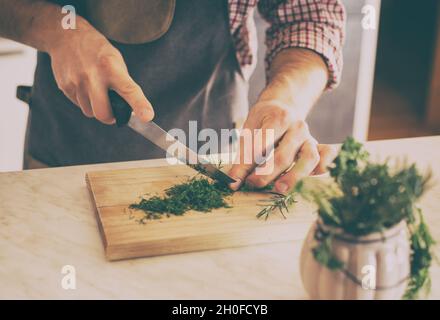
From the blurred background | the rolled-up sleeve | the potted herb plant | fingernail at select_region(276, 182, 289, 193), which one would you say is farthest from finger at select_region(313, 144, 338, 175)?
the blurred background

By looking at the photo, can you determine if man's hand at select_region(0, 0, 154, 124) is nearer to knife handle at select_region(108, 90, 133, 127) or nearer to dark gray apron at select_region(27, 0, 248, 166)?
knife handle at select_region(108, 90, 133, 127)

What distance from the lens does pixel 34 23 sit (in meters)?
1.36

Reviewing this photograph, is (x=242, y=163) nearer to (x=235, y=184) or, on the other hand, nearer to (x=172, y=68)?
(x=235, y=184)

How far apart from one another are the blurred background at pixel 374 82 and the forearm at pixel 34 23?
135 cm

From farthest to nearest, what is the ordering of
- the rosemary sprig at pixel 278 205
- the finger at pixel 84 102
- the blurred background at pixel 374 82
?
1. the blurred background at pixel 374 82
2. the finger at pixel 84 102
3. the rosemary sprig at pixel 278 205

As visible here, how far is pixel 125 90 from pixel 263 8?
61cm

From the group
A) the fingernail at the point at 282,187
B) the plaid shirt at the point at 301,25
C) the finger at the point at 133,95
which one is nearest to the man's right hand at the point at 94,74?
the finger at the point at 133,95

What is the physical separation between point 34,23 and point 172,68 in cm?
37

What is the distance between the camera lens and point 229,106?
1683mm

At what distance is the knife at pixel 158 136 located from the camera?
111 cm

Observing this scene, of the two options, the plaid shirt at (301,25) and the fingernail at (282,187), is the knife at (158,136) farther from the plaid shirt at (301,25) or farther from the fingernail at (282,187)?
the plaid shirt at (301,25)
